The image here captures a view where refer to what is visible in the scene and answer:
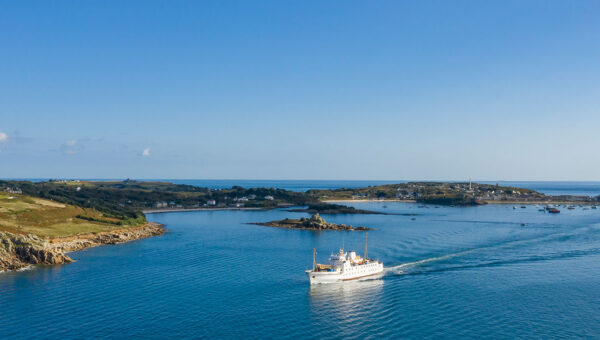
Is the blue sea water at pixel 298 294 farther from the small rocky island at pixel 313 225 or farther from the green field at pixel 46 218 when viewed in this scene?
the small rocky island at pixel 313 225

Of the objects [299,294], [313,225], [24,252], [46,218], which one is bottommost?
[299,294]

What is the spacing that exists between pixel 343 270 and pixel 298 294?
378 inches

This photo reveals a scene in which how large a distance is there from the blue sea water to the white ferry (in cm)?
153

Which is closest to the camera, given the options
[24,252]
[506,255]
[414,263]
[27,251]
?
[24,252]

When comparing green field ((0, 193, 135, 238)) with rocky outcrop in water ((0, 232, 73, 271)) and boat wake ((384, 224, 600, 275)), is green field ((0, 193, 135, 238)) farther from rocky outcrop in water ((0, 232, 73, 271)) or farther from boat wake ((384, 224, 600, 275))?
boat wake ((384, 224, 600, 275))

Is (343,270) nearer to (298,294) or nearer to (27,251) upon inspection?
(298,294)

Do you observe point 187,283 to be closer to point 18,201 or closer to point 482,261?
point 482,261

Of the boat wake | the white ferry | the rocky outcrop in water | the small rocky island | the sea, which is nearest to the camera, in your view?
the sea

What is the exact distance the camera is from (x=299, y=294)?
50.2 meters

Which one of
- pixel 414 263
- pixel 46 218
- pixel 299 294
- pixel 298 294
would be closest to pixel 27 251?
pixel 46 218

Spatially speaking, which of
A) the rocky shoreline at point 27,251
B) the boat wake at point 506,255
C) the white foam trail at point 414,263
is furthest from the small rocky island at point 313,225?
the rocky shoreline at point 27,251

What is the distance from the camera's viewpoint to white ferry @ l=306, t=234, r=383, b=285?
181ft

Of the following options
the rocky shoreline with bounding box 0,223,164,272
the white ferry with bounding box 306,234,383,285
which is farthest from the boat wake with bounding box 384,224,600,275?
the rocky shoreline with bounding box 0,223,164,272

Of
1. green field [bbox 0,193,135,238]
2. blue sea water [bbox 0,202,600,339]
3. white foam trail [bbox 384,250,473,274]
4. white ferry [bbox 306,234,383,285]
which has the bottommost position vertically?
blue sea water [bbox 0,202,600,339]
